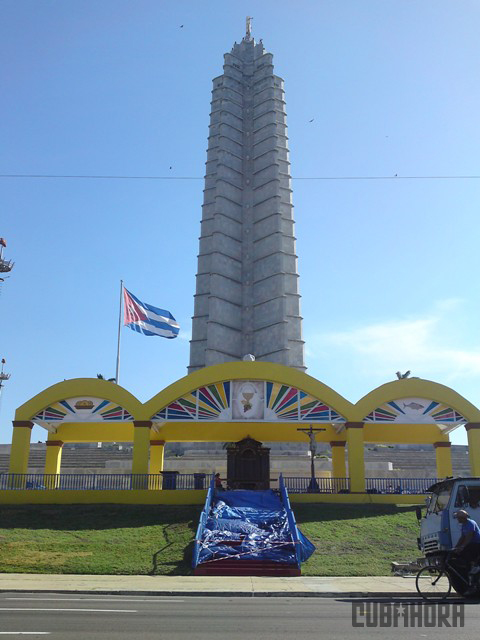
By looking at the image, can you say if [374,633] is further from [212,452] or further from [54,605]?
[212,452]

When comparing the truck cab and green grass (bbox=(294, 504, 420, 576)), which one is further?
Answer: green grass (bbox=(294, 504, 420, 576))

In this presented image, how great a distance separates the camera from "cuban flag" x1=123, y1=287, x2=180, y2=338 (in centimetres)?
4122

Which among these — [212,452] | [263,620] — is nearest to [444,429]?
[212,452]

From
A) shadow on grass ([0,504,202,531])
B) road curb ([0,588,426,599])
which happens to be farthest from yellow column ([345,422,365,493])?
road curb ([0,588,426,599])

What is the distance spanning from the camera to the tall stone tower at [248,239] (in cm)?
6562

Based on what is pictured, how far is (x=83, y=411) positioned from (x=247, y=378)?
828 centimetres

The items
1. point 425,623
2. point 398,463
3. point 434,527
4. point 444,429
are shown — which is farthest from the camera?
point 398,463

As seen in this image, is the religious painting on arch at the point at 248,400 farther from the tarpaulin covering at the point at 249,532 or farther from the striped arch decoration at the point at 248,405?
the tarpaulin covering at the point at 249,532

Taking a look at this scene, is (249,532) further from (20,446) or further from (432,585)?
(20,446)

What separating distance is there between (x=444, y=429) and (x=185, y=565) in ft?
70.2

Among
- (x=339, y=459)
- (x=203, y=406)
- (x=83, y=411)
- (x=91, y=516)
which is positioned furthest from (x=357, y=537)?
(x=83, y=411)

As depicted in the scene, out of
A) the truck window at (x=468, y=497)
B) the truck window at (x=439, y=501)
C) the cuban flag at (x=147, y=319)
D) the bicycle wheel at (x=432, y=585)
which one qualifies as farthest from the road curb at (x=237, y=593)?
the cuban flag at (x=147, y=319)

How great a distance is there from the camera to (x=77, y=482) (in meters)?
28.9

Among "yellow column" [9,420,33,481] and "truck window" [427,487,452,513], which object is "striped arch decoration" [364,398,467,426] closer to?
"truck window" [427,487,452,513]
